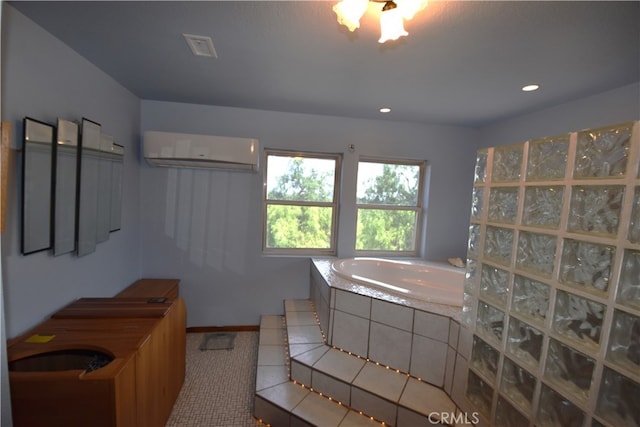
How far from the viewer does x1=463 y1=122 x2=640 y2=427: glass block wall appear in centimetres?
86

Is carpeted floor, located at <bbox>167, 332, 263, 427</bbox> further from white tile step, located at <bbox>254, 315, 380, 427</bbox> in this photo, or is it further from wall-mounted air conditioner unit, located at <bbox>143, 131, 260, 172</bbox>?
wall-mounted air conditioner unit, located at <bbox>143, 131, 260, 172</bbox>

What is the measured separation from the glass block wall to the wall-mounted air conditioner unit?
1901 millimetres

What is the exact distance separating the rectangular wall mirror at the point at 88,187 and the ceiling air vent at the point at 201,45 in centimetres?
84

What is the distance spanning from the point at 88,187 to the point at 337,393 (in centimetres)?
208

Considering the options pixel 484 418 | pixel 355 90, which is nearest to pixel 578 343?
pixel 484 418

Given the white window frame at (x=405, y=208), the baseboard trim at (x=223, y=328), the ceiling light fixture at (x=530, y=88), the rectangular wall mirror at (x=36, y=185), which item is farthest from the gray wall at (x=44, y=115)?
the ceiling light fixture at (x=530, y=88)

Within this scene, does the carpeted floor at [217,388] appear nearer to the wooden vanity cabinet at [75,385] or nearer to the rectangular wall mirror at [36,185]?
the wooden vanity cabinet at [75,385]

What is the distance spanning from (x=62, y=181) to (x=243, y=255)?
1.58 metres

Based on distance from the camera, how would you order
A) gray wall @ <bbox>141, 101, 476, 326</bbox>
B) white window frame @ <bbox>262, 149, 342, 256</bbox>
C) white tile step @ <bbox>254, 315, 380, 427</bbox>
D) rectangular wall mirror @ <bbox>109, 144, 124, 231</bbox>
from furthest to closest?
white window frame @ <bbox>262, 149, 342, 256</bbox> → gray wall @ <bbox>141, 101, 476, 326</bbox> → rectangular wall mirror @ <bbox>109, 144, 124, 231</bbox> → white tile step @ <bbox>254, 315, 380, 427</bbox>

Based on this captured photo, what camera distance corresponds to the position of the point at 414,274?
298 centimetres

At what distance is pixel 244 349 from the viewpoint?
2.58m

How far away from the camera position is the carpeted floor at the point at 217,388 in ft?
5.86

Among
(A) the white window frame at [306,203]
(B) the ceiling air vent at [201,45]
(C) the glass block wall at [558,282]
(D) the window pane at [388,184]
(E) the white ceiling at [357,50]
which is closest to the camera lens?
(C) the glass block wall at [558,282]

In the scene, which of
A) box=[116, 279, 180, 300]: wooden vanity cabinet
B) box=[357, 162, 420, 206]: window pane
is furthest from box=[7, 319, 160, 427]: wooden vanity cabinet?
box=[357, 162, 420, 206]: window pane
